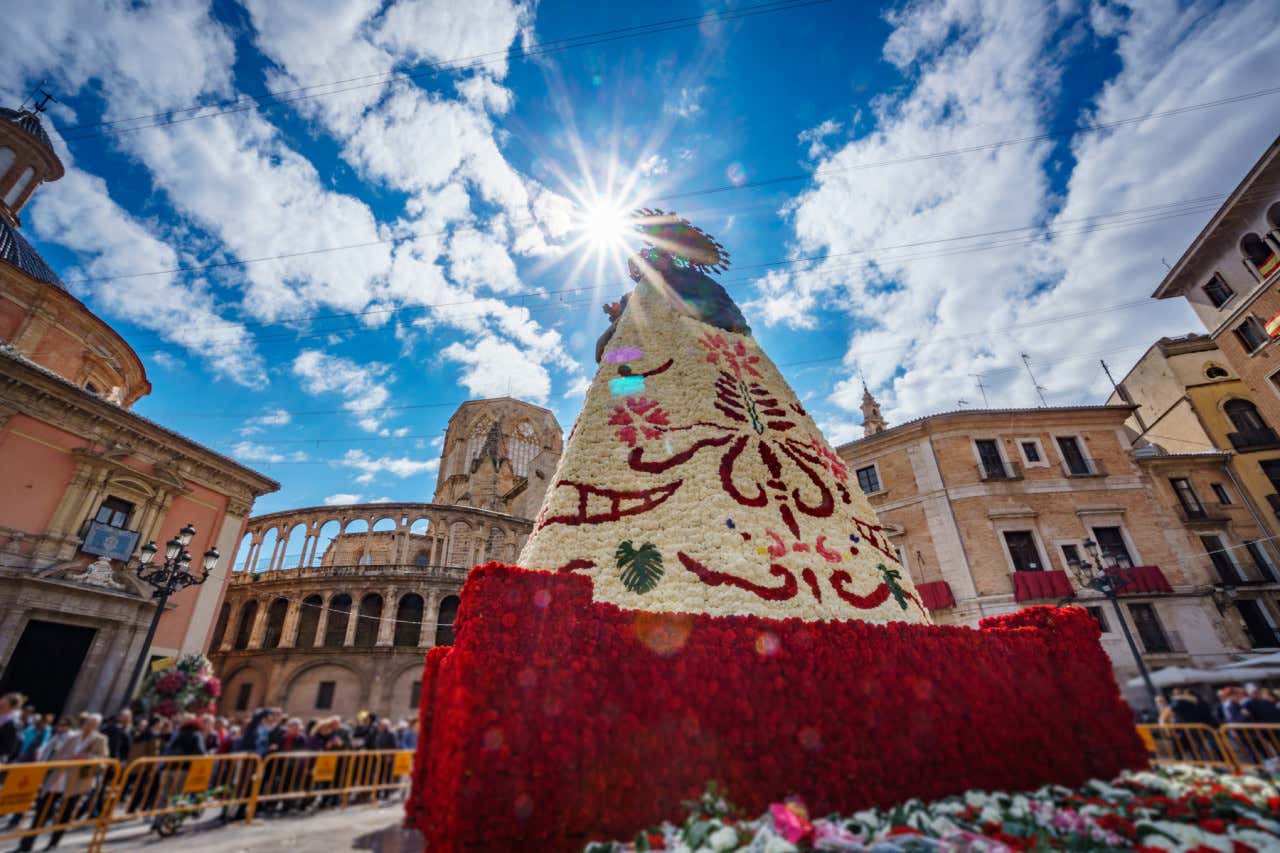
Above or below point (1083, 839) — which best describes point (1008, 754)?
above

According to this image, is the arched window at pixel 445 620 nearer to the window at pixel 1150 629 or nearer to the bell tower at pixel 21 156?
the bell tower at pixel 21 156

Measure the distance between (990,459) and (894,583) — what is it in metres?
17.1

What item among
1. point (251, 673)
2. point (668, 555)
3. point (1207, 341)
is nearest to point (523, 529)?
point (251, 673)

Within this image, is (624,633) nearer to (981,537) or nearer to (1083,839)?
(1083,839)

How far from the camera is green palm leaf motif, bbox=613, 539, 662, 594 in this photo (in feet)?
14.5

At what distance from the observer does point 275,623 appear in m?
24.2

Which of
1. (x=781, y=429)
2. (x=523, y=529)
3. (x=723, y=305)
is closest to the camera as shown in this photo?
(x=781, y=429)

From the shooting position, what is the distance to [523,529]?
27.9 meters

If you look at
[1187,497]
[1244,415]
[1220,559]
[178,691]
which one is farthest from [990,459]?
[178,691]

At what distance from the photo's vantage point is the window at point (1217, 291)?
1992 centimetres

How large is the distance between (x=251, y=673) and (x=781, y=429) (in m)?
27.5

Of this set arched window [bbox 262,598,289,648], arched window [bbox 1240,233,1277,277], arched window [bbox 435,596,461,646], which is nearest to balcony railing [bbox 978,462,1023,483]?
arched window [bbox 1240,233,1277,277]

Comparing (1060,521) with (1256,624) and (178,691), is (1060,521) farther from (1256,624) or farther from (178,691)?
(178,691)

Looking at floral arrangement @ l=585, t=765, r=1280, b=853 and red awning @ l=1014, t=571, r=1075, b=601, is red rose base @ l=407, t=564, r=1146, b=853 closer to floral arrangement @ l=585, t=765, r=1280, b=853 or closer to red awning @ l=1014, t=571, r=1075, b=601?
floral arrangement @ l=585, t=765, r=1280, b=853
